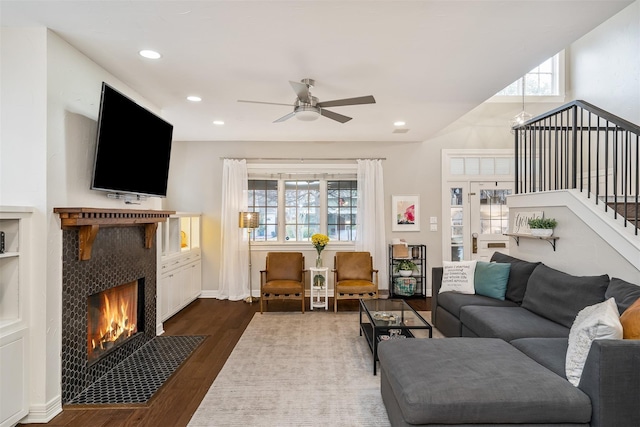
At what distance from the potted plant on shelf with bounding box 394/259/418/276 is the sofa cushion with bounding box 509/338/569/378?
332cm

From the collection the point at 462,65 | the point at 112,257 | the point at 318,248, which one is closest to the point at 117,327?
the point at 112,257

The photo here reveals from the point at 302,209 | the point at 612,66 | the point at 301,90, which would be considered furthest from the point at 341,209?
the point at 612,66

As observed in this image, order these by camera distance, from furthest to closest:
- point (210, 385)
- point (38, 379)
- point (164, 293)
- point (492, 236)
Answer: point (492, 236) → point (164, 293) → point (210, 385) → point (38, 379)

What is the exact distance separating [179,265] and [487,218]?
5.12 m

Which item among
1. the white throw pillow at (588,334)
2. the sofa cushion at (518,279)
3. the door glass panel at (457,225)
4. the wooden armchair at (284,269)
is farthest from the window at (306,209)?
the white throw pillow at (588,334)

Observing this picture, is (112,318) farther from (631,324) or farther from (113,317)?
(631,324)

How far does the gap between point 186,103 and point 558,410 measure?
4.18 meters

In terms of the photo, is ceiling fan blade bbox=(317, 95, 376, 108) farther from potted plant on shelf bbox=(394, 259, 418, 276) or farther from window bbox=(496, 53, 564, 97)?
window bbox=(496, 53, 564, 97)

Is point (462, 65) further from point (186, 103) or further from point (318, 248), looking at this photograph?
point (318, 248)

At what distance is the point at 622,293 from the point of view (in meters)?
2.41

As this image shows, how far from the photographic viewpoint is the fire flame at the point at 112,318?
2980mm

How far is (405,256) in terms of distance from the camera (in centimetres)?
582

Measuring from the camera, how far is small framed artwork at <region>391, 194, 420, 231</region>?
6.09 metres

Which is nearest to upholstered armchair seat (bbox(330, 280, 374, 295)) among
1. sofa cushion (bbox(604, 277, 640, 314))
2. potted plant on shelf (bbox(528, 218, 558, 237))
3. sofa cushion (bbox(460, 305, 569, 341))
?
sofa cushion (bbox(460, 305, 569, 341))
